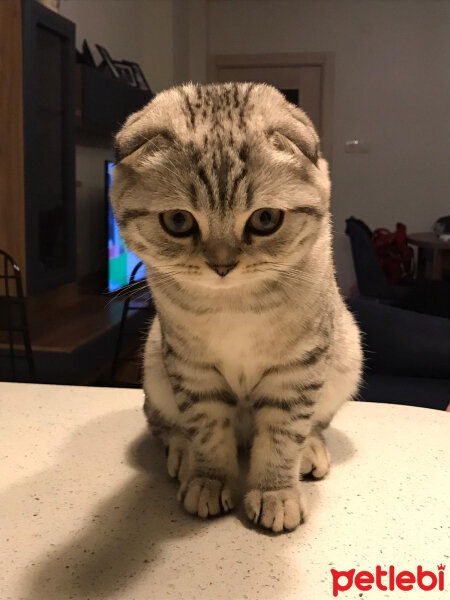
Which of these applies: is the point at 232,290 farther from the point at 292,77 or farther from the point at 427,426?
the point at 292,77

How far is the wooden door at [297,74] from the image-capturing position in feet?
15.9

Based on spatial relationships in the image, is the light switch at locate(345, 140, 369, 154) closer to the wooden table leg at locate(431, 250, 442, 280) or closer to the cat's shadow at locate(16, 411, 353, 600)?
the wooden table leg at locate(431, 250, 442, 280)

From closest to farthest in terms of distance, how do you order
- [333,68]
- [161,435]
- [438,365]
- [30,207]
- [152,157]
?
1. [152,157]
2. [161,435]
3. [438,365]
4. [30,207]
5. [333,68]

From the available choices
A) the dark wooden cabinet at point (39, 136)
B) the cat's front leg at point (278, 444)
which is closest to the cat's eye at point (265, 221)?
Result: the cat's front leg at point (278, 444)

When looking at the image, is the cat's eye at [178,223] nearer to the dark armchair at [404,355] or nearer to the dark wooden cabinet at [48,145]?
the dark armchair at [404,355]

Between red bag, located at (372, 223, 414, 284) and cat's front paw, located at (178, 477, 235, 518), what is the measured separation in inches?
144

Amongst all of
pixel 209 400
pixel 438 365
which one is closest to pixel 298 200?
pixel 209 400

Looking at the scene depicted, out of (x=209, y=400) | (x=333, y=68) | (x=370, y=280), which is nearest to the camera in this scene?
(x=209, y=400)

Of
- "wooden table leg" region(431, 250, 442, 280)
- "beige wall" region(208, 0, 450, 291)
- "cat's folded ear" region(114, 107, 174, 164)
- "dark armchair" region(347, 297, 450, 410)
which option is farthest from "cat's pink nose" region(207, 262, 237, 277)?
"beige wall" region(208, 0, 450, 291)

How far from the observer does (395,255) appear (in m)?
4.40

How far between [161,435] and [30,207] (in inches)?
63.1

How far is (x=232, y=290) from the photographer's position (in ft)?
2.57

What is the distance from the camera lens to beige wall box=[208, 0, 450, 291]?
15.6ft

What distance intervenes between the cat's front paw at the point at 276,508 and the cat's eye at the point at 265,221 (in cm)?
33
